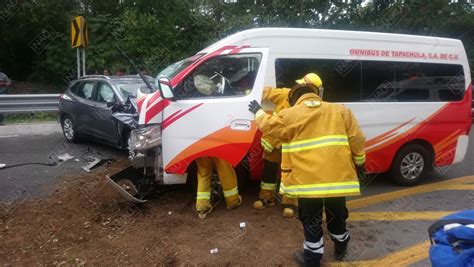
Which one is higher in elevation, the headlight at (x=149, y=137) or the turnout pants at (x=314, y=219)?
the headlight at (x=149, y=137)

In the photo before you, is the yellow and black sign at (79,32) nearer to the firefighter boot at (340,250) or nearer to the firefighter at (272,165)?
the firefighter at (272,165)

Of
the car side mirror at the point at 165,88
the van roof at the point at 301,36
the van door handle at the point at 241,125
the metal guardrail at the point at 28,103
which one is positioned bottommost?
the metal guardrail at the point at 28,103

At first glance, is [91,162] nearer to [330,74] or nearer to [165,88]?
[165,88]

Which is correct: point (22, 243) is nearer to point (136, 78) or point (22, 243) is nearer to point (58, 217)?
point (58, 217)

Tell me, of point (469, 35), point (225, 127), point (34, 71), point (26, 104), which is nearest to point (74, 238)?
point (225, 127)

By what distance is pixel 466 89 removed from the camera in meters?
6.61

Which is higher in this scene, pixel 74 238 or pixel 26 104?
pixel 26 104

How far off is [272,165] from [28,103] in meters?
7.20

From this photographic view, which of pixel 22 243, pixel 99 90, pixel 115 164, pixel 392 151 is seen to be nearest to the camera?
pixel 22 243

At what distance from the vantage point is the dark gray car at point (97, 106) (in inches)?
305

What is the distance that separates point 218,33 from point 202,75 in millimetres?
8512

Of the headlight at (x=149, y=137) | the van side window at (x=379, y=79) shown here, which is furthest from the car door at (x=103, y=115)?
the van side window at (x=379, y=79)

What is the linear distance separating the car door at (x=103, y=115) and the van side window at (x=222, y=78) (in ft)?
9.68

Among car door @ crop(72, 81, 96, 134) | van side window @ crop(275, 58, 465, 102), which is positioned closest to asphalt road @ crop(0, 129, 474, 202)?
car door @ crop(72, 81, 96, 134)
